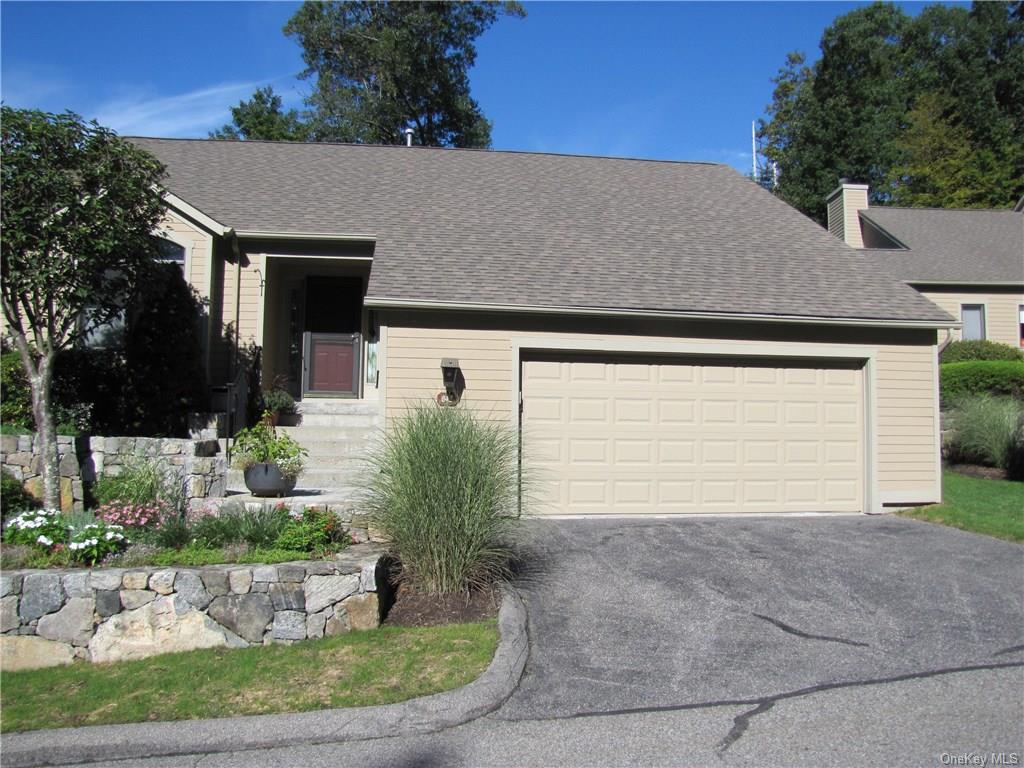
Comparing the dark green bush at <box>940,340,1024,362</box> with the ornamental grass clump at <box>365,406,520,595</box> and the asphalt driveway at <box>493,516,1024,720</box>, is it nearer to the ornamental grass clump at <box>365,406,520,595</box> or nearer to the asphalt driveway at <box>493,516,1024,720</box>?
the asphalt driveway at <box>493,516,1024,720</box>

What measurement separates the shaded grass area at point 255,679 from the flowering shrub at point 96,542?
86cm

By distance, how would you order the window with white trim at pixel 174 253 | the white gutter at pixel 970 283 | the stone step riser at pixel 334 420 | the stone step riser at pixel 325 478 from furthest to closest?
the white gutter at pixel 970 283, the stone step riser at pixel 334 420, the window with white trim at pixel 174 253, the stone step riser at pixel 325 478

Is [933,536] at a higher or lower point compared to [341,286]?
lower

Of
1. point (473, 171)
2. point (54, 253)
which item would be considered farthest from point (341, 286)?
point (54, 253)

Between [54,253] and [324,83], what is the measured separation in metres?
23.8

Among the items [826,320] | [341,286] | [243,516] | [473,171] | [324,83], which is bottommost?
[243,516]

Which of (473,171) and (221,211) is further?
(473,171)

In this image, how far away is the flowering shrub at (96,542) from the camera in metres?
6.12

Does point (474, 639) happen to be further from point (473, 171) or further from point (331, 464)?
point (473, 171)

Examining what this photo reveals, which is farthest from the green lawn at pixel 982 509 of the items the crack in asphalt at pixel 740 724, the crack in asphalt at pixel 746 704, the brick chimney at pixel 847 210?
the brick chimney at pixel 847 210

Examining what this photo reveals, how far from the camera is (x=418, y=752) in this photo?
4328mm

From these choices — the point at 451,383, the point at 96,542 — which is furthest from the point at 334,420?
the point at 96,542

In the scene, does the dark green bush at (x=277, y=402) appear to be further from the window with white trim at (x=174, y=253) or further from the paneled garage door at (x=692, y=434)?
the paneled garage door at (x=692, y=434)

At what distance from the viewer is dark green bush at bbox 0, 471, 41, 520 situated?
7.25 meters
